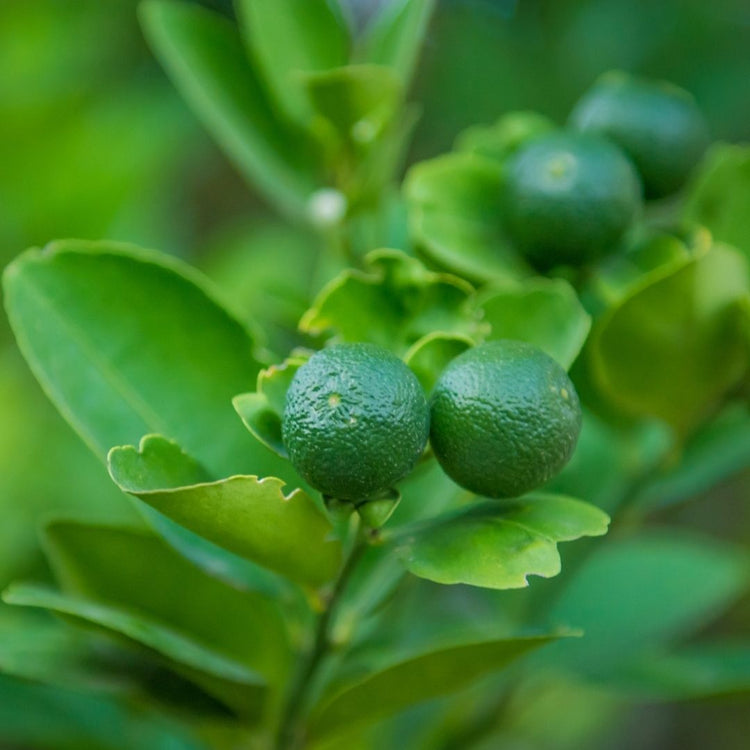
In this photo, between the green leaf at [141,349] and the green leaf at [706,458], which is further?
the green leaf at [706,458]

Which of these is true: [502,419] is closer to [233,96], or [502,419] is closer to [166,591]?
[166,591]

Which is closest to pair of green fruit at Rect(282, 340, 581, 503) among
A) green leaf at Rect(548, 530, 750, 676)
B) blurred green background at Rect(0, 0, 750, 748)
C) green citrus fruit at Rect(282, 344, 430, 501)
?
green citrus fruit at Rect(282, 344, 430, 501)

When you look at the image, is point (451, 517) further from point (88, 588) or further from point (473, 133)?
point (473, 133)

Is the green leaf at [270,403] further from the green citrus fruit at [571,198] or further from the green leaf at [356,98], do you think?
the green leaf at [356,98]

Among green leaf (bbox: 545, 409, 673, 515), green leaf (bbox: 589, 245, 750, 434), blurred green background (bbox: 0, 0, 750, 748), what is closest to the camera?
green leaf (bbox: 589, 245, 750, 434)

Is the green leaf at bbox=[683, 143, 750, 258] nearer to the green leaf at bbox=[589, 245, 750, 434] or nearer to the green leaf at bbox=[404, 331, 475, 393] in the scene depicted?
the green leaf at bbox=[589, 245, 750, 434]

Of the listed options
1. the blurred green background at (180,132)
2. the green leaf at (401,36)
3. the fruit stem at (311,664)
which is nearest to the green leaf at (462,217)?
the green leaf at (401,36)
